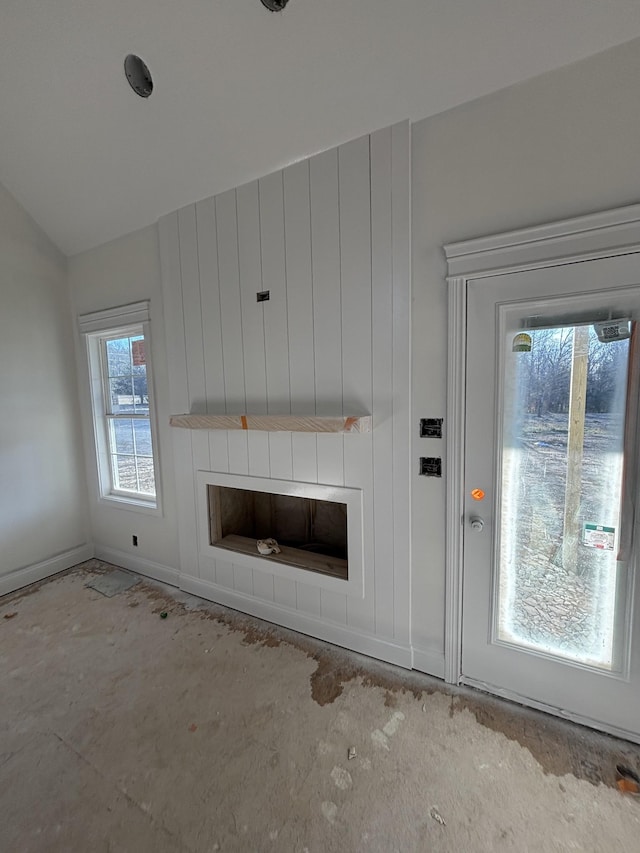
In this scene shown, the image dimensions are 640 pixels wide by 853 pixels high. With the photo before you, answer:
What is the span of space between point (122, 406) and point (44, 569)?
154 centimetres

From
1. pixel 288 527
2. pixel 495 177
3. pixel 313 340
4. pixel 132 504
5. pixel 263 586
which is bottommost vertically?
pixel 263 586

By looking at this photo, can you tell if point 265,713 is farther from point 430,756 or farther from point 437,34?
point 437,34

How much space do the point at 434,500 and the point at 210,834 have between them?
5.05 ft

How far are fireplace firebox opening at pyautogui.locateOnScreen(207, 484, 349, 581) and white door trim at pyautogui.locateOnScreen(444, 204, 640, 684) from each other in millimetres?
757

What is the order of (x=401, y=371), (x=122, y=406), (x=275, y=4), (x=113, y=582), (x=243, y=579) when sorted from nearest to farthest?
(x=275, y=4) < (x=401, y=371) < (x=243, y=579) < (x=113, y=582) < (x=122, y=406)

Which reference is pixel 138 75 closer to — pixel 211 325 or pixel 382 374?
pixel 211 325

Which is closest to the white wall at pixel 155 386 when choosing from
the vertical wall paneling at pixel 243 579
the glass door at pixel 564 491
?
the vertical wall paneling at pixel 243 579

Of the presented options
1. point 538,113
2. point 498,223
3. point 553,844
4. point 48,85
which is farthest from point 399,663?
point 48,85

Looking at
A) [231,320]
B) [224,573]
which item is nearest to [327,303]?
[231,320]

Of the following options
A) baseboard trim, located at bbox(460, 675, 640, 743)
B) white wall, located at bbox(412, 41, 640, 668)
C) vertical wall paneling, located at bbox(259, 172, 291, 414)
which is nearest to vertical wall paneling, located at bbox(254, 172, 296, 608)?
vertical wall paneling, located at bbox(259, 172, 291, 414)

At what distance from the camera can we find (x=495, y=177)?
5.40 ft

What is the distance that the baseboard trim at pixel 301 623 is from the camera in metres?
2.10

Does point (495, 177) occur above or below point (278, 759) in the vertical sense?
above

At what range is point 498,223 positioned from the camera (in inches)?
65.5
